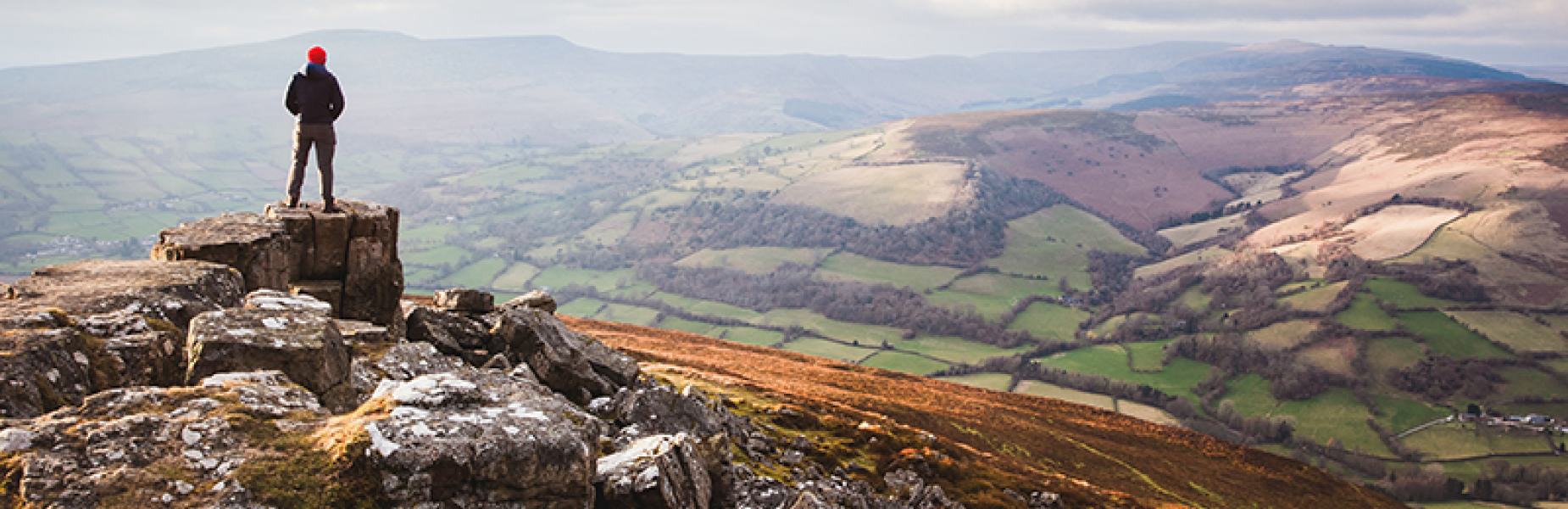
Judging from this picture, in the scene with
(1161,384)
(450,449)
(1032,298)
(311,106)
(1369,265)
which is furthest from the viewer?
(1032,298)

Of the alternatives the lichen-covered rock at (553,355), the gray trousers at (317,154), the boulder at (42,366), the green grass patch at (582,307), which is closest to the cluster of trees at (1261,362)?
the green grass patch at (582,307)

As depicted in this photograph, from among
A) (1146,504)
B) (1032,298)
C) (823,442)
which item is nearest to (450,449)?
(823,442)

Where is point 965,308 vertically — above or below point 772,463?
below

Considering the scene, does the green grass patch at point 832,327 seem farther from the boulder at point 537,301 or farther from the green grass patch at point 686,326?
the boulder at point 537,301

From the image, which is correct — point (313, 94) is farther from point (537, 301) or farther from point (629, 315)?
point (629, 315)

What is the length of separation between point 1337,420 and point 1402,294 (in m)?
53.0

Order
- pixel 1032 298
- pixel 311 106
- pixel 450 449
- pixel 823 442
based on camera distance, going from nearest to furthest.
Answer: pixel 450 449 < pixel 311 106 < pixel 823 442 < pixel 1032 298

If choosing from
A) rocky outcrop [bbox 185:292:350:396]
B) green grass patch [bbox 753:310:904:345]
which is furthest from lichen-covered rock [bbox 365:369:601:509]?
green grass patch [bbox 753:310:904:345]

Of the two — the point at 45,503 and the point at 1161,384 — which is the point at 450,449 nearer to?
the point at 45,503

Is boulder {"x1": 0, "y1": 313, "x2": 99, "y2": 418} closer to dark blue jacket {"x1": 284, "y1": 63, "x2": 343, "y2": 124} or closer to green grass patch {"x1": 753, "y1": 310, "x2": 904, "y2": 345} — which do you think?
dark blue jacket {"x1": 284, "y1": 63, "x2": 343, "y2": 124}

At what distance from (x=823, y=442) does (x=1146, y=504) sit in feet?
54.0

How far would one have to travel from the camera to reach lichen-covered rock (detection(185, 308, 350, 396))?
11.5 metres

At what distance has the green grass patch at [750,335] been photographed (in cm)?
14475

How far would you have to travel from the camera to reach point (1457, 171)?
199m
